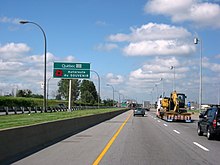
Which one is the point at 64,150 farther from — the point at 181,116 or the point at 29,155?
the point at 181,116

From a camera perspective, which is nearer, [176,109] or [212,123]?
[212,123]

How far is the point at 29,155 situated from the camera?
12.8 metres

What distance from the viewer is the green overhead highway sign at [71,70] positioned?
53.3 m

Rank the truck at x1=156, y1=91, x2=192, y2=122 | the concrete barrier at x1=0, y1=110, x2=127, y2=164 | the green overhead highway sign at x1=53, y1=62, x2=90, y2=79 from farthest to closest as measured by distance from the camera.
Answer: the green overhead highway sign at x1=53, y1=62, x2=90, y2=79, the truck at x1=156, y1=91, x2=192, y2=122, the concrete barrier at x1=0, y1=110, x2=127, y2=164

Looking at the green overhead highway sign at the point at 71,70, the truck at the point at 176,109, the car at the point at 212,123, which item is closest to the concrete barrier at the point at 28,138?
the car at the point at 212,123

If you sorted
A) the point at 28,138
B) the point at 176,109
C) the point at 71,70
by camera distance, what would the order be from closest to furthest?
the point at 28,138 < the point at 176,109 < the point at 71,70

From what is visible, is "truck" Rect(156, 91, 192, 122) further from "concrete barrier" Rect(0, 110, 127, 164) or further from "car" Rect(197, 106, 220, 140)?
"concrete barrier" Rect(0, 110, 127, 164)

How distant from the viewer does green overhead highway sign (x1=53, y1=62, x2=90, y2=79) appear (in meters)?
53.3

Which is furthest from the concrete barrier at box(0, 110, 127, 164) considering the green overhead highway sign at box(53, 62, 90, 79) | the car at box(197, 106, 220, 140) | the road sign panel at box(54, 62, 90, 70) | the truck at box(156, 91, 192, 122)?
the road sign panel at box(54, 62, 90, 70)

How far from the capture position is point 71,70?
53812 millimetres

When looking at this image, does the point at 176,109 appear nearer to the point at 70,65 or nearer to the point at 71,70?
the point at 71,70

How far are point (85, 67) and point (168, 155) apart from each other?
41.6m

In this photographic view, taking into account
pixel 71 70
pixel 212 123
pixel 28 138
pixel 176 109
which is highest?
pixel 71 70

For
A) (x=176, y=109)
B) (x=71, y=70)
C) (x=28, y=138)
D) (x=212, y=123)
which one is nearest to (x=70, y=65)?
(x=71, y=70)
